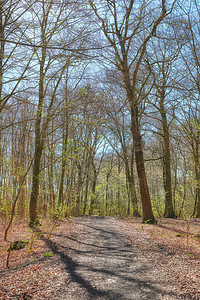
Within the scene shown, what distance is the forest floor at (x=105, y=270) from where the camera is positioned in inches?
100

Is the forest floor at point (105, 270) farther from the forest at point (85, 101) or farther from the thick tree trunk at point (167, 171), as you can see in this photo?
the thick tree trunk at point (167, 171)

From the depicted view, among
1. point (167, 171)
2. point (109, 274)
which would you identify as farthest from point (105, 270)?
point (167, 171)

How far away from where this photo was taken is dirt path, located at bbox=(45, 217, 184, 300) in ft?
8.24

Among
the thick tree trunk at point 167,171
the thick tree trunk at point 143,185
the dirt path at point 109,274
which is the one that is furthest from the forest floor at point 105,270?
the thick tree trunk at point 167,171

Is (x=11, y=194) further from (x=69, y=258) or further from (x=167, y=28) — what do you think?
(x=167, y=28)

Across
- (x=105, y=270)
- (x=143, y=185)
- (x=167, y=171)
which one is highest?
(x=167, y=171)

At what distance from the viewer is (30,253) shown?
432 centimetres

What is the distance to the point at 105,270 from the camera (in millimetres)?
3264

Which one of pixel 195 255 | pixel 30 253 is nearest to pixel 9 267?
pixel 30 253

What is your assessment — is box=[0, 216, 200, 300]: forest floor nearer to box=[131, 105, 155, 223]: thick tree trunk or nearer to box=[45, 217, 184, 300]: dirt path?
box=[45, 217, 184, 300]: dirt path

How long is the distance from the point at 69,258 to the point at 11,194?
318 centimetres

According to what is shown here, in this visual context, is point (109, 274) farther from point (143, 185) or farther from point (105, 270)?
point (143, 185)

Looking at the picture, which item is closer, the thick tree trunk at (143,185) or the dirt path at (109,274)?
the dirt path at (109,274)

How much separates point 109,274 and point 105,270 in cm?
17
